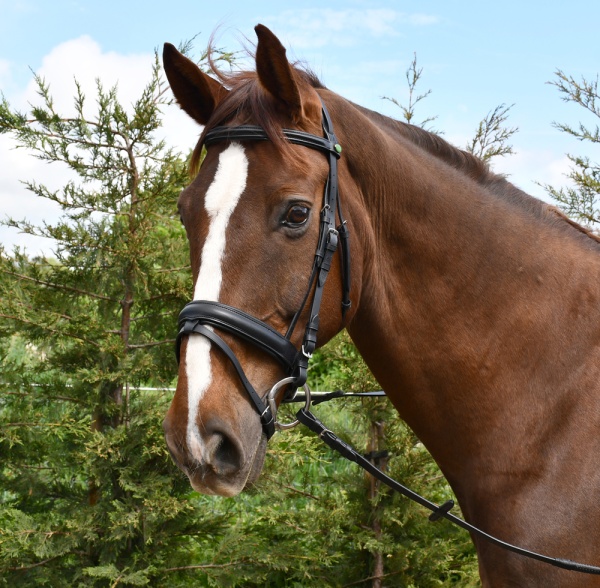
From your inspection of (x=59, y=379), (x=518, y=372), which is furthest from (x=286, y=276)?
(x=59, y=379)

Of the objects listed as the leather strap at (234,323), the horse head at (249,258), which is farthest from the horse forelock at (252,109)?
the leather strap at (234,323)

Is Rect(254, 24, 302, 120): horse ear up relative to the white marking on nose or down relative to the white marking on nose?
up

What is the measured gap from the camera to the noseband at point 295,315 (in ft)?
6.55

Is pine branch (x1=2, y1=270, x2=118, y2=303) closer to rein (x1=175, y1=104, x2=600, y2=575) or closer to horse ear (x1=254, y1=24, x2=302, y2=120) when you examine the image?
rein (x1=175, y1=104, x2=600, y2=575)

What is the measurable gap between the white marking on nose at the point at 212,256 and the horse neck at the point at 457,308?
0.45 m

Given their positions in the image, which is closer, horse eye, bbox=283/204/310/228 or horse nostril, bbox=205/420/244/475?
horse nostril, bbox=205/420/244/475

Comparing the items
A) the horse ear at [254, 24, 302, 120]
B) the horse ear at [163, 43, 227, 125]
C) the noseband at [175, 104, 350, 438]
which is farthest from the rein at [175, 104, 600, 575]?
the horse ear at [163, 43, 227, 125]

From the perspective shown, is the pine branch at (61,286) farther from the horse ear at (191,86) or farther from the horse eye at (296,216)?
the horse eye at (296,216)

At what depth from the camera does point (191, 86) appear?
253cm

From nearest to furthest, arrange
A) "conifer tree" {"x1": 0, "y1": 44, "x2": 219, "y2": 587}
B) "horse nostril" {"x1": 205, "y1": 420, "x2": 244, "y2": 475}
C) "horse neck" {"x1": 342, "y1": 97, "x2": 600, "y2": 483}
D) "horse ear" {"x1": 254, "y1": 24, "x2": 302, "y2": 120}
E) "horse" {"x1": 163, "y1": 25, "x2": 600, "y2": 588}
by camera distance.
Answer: "horse nostril" {"x1": 205, "y1": 420, "x2": 244, "y2": 475} < "horse" {"x1": 163, "y1": 25, "x2": 600, "y2": 588} < "horse ear" {"x1": 254, "y1": 24, "x2": 302, "y2": 120} < "horse neck" {"x1": 342, "y1": 97, "x2": 600, "y2": 483} < "conifer tree" {"x1": 0, "y1": 44, "x2": 219, "y2": 587}

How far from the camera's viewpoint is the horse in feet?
6.75

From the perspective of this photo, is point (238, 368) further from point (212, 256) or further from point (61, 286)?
point (61, 286)

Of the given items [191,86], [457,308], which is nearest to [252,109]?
[191,86]

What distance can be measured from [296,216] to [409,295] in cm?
56
